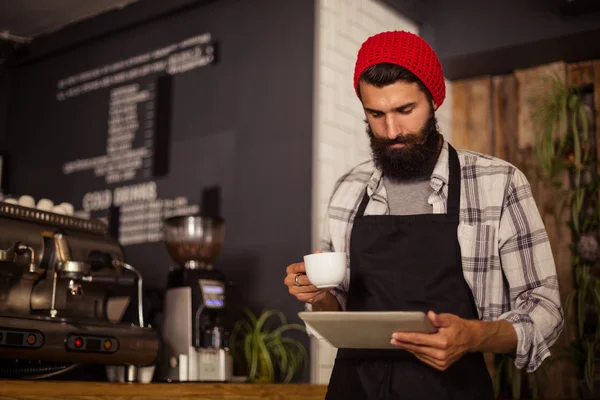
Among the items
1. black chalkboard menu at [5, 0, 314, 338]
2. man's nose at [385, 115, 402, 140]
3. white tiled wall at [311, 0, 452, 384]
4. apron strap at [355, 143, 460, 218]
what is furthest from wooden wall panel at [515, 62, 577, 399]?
man's nose at [385, 115, 402, 140]

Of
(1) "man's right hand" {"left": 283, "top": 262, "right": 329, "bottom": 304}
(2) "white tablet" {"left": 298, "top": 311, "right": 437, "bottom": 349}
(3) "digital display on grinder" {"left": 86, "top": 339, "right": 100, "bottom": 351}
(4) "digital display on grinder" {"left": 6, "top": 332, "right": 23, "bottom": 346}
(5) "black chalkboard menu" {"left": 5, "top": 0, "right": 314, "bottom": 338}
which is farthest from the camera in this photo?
(5) "black chalkboard menu" {"left": 5, "top": 0, "right": 314, "bottom": 338}

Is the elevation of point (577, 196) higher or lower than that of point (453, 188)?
higher

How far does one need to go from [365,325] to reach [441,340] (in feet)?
0.46

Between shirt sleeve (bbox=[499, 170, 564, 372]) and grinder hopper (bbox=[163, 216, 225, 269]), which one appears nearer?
shirt sleeve (bbox=[499, 170, 564, 372])

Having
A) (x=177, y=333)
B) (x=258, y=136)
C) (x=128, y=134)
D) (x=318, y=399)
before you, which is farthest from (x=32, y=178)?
(x=318, y=399)

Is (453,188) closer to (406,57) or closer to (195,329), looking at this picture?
(406,57)

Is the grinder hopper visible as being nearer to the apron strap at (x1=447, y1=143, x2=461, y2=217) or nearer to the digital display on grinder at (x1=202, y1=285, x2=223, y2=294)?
the digital display on grinder at (x1=202, y1=285, x2=223, y2=294)

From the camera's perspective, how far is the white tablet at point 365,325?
1308 mm

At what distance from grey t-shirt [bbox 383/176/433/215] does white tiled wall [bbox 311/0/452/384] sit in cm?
135

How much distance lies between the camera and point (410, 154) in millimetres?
1752

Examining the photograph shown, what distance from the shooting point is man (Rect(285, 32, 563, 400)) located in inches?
62.8

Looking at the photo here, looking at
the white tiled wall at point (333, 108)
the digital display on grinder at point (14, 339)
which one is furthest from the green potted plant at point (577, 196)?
the digital display on grinder at point (14, 339)

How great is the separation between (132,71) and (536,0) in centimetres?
214

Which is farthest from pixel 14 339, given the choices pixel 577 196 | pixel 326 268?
pixel 577 196
